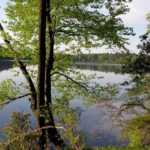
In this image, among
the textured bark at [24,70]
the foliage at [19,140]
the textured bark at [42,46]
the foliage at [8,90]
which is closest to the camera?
the foliage at [19,140]

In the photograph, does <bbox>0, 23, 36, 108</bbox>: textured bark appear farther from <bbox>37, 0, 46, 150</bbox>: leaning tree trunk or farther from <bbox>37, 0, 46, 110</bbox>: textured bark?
→ <bbox>37, 0, 46, 110</bbox>: textured bark

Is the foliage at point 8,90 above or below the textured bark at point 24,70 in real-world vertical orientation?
below

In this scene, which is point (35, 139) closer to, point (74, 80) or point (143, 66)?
point (74, 80)

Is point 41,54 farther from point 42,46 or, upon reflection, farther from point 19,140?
point 19,140

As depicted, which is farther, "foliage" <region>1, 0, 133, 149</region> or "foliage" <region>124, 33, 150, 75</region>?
"foliage" <region>124, 33, 150, 75</region>

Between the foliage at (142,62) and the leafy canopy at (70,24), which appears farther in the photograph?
the foliage at (142,62)

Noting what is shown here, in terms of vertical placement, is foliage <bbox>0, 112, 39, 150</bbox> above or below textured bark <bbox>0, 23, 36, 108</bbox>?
below

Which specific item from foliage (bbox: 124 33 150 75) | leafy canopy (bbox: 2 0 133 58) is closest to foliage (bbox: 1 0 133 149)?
leafy canopy (bbox: 2 0 133 58)

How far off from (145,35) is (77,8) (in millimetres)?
22853

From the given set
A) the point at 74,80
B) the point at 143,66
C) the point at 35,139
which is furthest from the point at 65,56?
the point at 143,66

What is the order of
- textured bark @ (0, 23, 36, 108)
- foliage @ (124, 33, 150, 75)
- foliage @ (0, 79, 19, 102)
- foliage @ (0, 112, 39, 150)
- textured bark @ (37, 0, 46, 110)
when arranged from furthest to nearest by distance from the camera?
foliage @ (124, 33, 150, 75), foliage @ (0, 79, 19, 102), textured bark @ (0, 23, 36, 108), textured bark @ (37, 0, 46, 110), foliage @ (0, 112, 39, 150)

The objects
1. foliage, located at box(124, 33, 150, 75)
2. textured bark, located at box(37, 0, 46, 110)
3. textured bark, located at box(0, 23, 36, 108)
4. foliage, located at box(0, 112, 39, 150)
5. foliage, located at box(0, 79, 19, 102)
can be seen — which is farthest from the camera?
foliage, located at box(124, 33, 150, 75)

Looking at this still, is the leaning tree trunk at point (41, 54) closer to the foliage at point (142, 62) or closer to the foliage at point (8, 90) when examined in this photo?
the foliage at point (8, 90)

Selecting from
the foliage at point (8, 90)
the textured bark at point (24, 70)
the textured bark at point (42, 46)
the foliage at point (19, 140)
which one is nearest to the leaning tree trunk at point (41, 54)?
the textured bark at point (42, 46)
